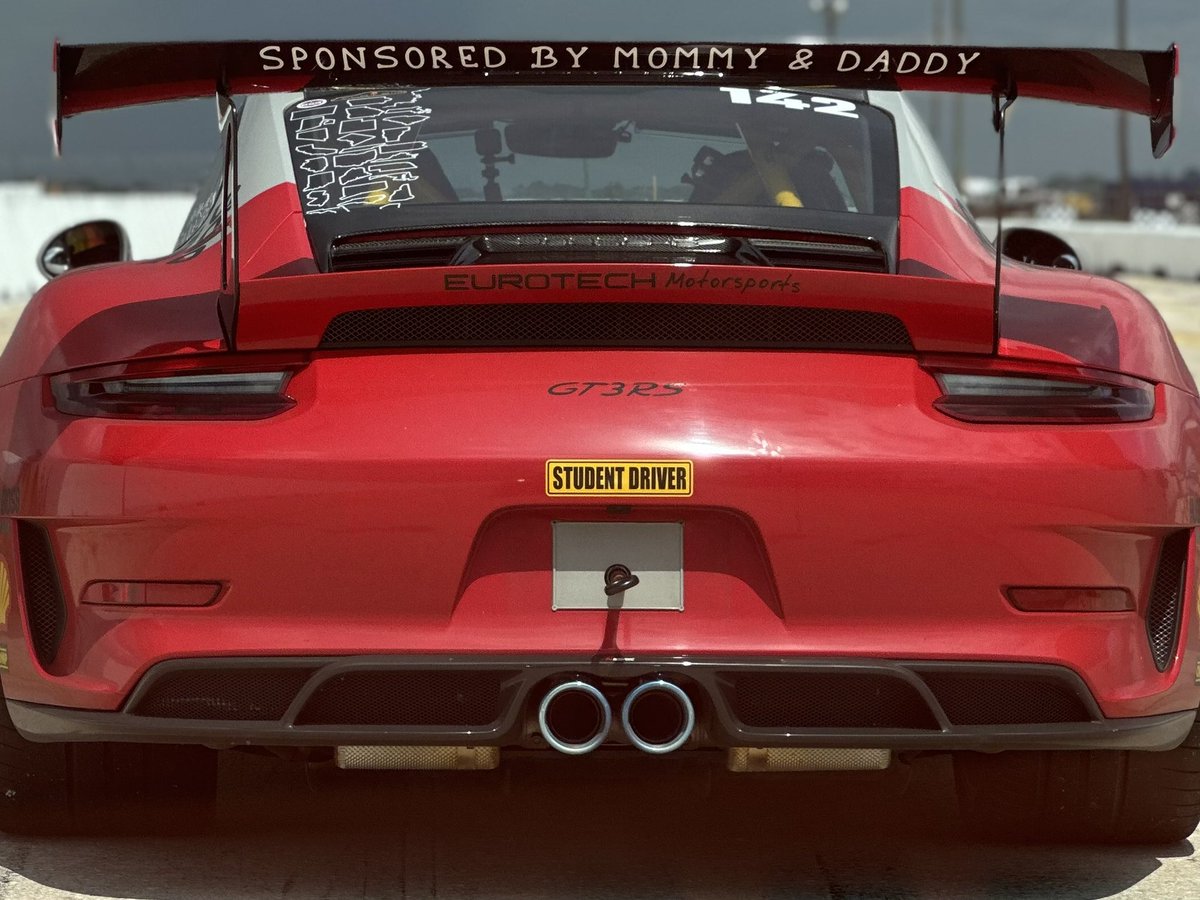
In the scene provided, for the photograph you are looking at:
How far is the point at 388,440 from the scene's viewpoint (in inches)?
133

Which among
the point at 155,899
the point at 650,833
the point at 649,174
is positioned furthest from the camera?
the point at 649,174

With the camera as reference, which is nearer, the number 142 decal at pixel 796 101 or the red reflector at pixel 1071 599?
the red reflector at pixel 1071 599

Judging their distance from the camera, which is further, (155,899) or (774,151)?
(774,151)

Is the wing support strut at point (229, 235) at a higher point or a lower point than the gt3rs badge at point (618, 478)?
higher

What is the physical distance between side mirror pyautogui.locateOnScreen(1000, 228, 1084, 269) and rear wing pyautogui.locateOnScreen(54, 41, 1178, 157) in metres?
1.23

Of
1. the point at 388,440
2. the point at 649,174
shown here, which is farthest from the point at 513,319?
the point at 649,174

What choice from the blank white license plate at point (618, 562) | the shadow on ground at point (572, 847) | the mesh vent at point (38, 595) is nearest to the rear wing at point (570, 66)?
the mesh vent at point (38, 595)

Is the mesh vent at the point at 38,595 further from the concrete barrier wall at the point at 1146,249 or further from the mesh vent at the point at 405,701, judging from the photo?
the concrete barrier wall at the point at 1146,249

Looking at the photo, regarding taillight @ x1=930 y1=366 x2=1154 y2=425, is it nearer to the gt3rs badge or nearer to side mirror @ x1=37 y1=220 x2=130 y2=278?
the gt3rs badge

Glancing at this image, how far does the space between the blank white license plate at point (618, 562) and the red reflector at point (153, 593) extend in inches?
22.3

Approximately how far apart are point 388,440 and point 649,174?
1.25 metres

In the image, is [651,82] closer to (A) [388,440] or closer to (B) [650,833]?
(A) [388,440]

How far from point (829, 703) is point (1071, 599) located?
43cm

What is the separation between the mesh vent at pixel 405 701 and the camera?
135 inches
